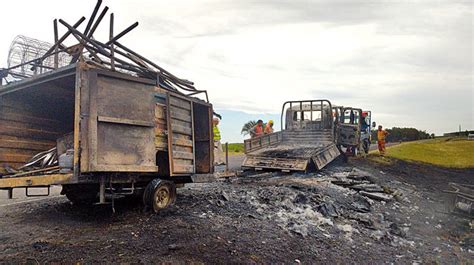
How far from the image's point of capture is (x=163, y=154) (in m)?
6.01

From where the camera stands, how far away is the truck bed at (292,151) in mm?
11133

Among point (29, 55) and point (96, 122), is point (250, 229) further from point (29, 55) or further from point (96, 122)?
point (29, 55)

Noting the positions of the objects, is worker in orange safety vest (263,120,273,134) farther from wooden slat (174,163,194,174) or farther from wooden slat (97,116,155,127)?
wooden slat (97,116,155,127)

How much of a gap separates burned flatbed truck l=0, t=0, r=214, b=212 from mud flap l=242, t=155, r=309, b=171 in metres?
4.22

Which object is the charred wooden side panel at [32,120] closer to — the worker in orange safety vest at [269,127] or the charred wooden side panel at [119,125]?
the charred wooden side panel at [119,125]

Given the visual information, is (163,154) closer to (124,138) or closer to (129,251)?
(124,138)

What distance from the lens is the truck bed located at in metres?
11.1

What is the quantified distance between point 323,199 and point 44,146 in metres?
5.22

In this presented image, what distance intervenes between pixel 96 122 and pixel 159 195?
1592 mm

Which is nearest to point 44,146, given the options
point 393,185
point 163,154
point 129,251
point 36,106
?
point 36,106

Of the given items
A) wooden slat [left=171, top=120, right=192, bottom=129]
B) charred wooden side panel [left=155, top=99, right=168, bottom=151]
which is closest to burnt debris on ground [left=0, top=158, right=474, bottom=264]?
charred wooden side panel [left=155, top=99, right=168, bottom=151]

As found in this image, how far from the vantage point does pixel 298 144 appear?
13.3 metres

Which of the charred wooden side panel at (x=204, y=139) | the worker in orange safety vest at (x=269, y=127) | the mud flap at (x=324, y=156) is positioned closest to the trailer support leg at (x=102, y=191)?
the charred wooden side panel at (x=204, y=139)

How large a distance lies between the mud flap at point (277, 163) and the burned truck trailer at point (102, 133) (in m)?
4.20
